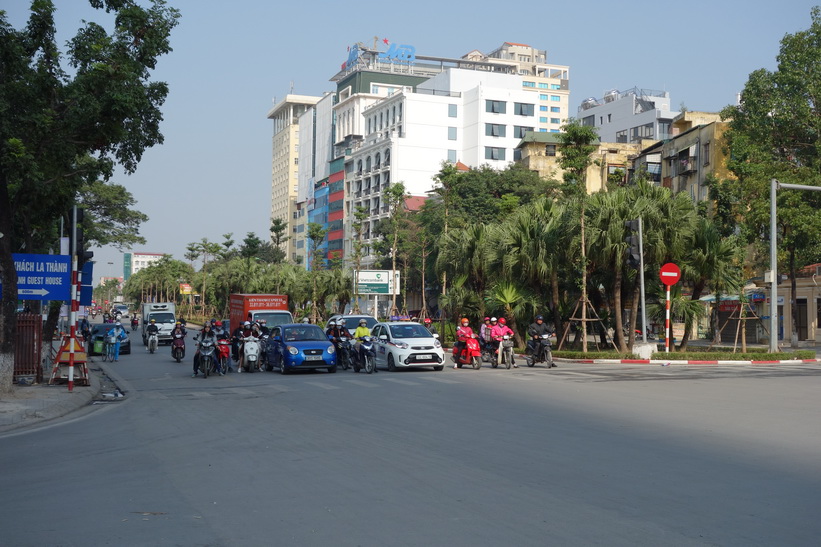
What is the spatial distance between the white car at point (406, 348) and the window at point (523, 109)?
93.9m

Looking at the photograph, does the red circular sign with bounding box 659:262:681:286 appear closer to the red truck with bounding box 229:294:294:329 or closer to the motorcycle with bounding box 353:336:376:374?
the motorcycle with bounding box 353:336:376:374

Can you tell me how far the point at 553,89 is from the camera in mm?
156250

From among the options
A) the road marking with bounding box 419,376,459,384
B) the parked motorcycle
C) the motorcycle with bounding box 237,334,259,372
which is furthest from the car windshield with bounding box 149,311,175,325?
the road marking with bounding box 419,376,459,384

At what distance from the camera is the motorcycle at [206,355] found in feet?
86.2

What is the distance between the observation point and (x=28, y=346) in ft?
73.1

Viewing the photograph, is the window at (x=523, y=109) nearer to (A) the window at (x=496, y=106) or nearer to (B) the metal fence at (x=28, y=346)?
(A) the window at (x=496, y=106)

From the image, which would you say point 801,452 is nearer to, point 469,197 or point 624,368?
point 624,368

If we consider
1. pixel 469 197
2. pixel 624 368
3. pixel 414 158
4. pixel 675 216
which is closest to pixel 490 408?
pixel 624 368

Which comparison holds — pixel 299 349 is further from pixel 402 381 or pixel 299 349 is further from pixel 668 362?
pixel 668 362

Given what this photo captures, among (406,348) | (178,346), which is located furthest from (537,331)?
(178,346)

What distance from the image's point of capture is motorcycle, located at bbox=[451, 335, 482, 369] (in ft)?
94.8

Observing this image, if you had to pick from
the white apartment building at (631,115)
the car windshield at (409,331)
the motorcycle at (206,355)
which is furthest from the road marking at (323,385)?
the white apartment building at (631,115)

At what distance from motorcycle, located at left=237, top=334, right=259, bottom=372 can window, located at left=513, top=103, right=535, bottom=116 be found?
9515cm

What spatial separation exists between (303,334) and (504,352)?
6953 mm
